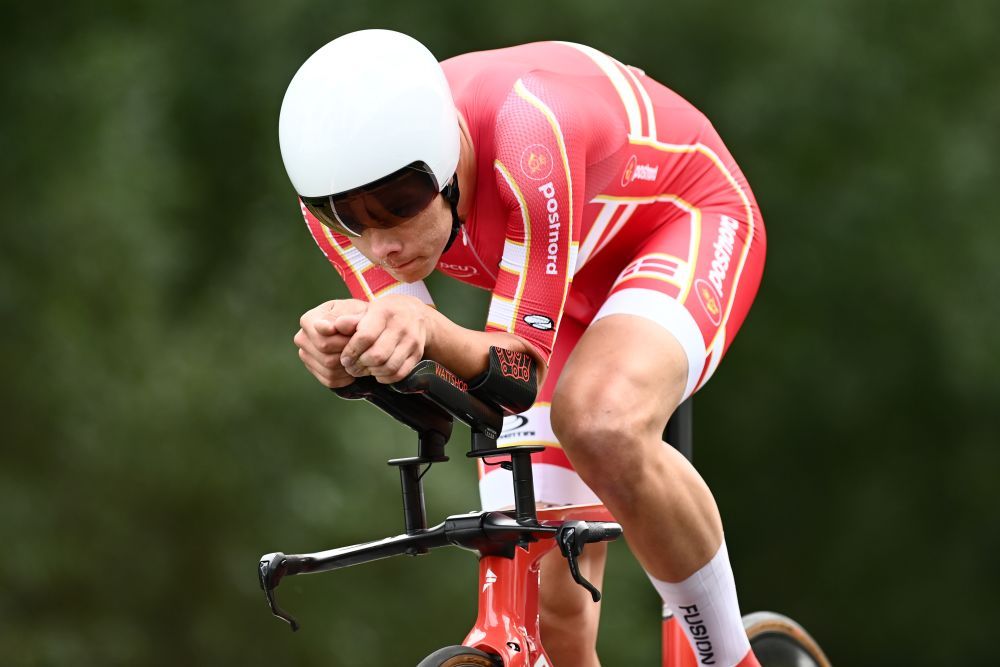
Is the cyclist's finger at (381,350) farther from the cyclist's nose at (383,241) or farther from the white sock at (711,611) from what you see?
the white sock at (711,611)

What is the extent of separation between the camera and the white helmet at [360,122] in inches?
111

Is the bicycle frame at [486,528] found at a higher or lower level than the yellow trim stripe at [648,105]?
lower

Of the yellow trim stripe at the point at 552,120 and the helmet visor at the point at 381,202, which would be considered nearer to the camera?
the helmet visor at the point at 381,202

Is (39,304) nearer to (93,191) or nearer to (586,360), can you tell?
(93,191)

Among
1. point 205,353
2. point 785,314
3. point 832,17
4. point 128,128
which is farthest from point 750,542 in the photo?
point 128,128

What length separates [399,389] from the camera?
8.93 ft

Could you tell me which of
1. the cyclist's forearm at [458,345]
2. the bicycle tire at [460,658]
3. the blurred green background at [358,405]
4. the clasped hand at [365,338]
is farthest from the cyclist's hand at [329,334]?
the blurred green background at [358,405]

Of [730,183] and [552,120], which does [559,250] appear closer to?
[552,120]

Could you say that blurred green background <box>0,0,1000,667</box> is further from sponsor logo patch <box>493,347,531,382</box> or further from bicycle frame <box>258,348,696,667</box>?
sponsor logo patch <box>493,347,531,382</box>

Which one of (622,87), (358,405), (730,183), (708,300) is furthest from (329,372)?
(358,405)

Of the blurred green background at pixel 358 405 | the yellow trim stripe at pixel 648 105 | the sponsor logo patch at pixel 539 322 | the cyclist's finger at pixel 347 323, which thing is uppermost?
the yellow trim stripe at pixel 648 105

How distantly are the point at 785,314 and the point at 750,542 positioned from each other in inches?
77.8

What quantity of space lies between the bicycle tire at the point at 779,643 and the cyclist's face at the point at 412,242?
1.66m

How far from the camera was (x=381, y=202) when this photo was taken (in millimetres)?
2865
